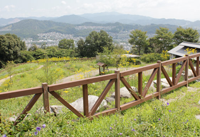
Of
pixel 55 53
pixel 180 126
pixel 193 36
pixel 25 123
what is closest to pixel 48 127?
pixel 25 123

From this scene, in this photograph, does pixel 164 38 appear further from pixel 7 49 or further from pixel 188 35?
pixel 7 49

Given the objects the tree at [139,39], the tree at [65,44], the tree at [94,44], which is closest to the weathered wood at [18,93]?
the tree at [139,39]

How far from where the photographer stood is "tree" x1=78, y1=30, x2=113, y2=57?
4756cm

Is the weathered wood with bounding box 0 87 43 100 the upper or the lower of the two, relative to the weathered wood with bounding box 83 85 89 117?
upper

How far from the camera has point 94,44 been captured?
4747 centimetres

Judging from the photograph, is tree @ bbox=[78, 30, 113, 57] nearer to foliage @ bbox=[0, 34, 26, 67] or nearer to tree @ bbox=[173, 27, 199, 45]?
foliage @ bbox=[0, 34, 26, 67]

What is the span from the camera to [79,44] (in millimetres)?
49469

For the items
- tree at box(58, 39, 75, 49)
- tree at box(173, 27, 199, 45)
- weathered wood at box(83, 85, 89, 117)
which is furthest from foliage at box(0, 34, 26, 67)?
weathered wood at box(83, 85, 89, 117)

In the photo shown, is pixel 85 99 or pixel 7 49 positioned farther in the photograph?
pixel 7 49

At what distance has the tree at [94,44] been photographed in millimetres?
47562

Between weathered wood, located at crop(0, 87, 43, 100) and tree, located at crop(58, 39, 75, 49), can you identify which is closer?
weathered wood, located at crop(0, 87, 43, 100)

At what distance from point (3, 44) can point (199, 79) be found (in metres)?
31.8

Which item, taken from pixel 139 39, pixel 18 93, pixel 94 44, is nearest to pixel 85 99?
pixel 18 93

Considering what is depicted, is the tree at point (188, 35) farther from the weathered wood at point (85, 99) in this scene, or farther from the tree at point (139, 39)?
the weathered wood at point (85, 99)
